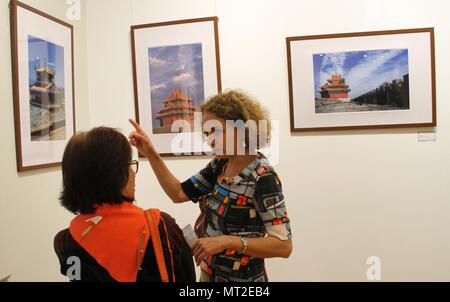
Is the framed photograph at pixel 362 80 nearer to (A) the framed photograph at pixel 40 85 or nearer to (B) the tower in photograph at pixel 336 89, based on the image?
(B) the tower in photograph at pixel 336 89

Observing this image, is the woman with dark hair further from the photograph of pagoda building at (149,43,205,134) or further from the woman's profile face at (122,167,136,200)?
the photograph of pagoda building at (149,43,205,134)

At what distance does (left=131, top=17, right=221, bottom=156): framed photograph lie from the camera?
214 centimetres

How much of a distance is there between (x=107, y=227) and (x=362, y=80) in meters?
1.67

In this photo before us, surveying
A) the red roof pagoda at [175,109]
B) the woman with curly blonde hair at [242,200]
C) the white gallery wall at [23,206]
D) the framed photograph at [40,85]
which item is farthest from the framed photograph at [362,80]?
the white gallery wall at [23,206]

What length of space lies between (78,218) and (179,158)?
4.25 feet

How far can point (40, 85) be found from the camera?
1.72 m

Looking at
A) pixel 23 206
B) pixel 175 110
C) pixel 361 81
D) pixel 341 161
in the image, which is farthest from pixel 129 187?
pixel 361 81

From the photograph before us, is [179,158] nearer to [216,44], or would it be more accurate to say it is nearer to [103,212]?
[216,44]

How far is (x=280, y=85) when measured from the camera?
83.3 inches

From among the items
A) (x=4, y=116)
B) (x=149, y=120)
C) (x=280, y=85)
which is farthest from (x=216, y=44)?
(x=4, y=116)

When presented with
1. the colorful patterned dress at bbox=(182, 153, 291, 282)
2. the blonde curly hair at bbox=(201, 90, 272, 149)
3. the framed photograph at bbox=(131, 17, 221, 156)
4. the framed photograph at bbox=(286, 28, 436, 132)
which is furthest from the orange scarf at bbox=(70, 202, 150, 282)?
the framed photograph at bbox=(286, 28, 436, 132)

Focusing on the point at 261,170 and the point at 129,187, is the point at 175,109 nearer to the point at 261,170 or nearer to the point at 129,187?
the point at 261,170

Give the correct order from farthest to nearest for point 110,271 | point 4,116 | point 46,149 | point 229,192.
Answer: point 46,149
point 4,116
point 229,192
point 110,271

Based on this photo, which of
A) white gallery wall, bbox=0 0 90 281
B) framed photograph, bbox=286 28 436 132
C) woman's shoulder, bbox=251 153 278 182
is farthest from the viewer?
framed photograph, bbox=286 28 436 132
